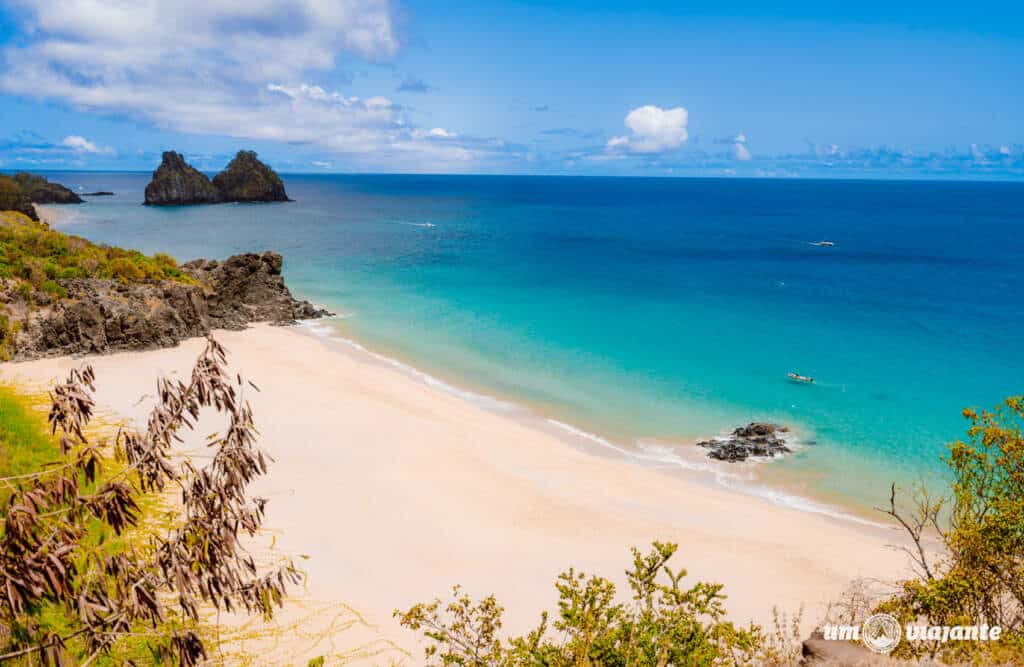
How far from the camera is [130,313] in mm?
33375

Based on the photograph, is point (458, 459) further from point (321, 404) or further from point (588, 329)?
point (588, 329)

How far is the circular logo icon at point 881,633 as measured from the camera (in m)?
10.1

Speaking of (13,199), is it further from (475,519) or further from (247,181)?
(475,519)

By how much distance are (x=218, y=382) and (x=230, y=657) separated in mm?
8795

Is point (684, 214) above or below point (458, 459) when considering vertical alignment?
above

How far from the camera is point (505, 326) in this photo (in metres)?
46.8

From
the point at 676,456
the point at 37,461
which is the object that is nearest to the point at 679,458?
the point at 676,456

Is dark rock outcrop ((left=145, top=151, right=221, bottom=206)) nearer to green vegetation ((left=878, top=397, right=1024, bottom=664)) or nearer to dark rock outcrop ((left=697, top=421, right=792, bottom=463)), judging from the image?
dark rock outcrop ((left=697, top=421, right=792, bottom=463))

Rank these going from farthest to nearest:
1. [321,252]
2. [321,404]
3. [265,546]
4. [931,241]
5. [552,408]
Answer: [931,241]
[321,252]
[552,408]
[321,404]
[265,546]

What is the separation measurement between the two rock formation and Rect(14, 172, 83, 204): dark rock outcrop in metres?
18.1

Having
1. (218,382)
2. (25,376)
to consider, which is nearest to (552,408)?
(25,376)

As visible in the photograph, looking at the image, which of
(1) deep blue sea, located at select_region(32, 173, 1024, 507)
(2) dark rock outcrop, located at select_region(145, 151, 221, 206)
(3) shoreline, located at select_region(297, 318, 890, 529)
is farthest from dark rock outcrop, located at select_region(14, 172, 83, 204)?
(3) shoreline, located at select_region(297, 318, 890, 529)

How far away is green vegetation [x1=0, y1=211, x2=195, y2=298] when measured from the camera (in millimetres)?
33438

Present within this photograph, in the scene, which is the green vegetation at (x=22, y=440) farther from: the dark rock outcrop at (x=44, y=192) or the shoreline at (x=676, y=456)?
the dark rock outcrop at (x=44, y=192)
